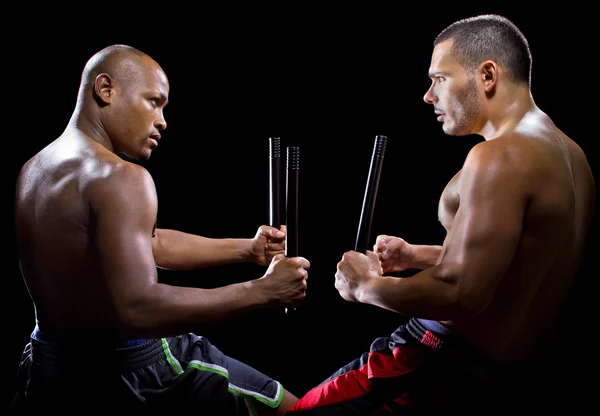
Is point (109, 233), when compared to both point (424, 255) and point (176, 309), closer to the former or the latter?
point (176, 309)

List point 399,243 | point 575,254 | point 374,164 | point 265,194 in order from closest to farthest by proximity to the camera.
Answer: point 575,254
point 374,164
point 399,243
point 265,194

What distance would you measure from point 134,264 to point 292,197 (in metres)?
0.59

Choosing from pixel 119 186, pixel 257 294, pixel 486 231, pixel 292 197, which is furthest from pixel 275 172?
pixel 486 231

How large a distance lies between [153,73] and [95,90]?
0.21 meters

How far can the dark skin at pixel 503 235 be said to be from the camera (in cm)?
174

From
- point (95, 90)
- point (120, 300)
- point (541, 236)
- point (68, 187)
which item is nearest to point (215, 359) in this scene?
point (120, 300)

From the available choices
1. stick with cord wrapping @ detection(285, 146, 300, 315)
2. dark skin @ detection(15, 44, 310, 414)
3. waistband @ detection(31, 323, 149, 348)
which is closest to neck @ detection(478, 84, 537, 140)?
stick with cord wrapping @ detection(285, 146, 300, 315)

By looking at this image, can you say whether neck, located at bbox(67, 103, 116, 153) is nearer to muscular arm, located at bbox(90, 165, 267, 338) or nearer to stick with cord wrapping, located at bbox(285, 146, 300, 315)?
muscular arm, located at bbox(90, 165, 267, 338)

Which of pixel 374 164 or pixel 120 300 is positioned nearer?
pixel 120 300

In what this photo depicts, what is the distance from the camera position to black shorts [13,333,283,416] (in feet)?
6.36

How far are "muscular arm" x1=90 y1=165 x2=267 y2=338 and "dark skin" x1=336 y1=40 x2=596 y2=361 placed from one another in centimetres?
60

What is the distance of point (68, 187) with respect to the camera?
1.88 meters

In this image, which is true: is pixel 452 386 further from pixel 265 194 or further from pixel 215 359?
pixel 265 194

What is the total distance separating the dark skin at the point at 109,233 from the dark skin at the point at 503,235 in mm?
500
